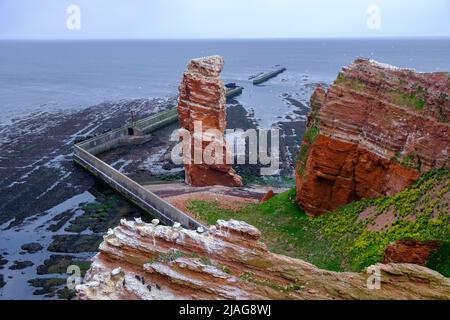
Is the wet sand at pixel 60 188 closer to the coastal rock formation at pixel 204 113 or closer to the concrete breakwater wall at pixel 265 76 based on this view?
the coastal rock formation at pixel 204 113

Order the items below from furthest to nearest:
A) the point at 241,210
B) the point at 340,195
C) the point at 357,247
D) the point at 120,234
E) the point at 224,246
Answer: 1. the point at 241,210
2. the point at 340,195
3. the point at 357,247
4. the point at 120,234
5. the point at 224,246

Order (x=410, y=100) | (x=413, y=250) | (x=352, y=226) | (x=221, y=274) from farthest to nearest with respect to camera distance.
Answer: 1. (x=410, y=100)
2. (x=352, y=226)
3. (x=413, y=250)
4. (x=221, y=274)

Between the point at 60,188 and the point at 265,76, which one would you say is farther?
the point at 265,76

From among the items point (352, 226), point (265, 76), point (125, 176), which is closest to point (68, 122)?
point (125, 176)

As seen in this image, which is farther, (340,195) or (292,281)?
(340,195)

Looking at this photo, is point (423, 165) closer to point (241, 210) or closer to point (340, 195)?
point (340, 195)

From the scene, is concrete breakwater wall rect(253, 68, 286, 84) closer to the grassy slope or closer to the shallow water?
the shallow water

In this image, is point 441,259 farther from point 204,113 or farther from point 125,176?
point 125,176

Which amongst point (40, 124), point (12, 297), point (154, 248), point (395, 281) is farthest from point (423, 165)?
point (40, 124)
